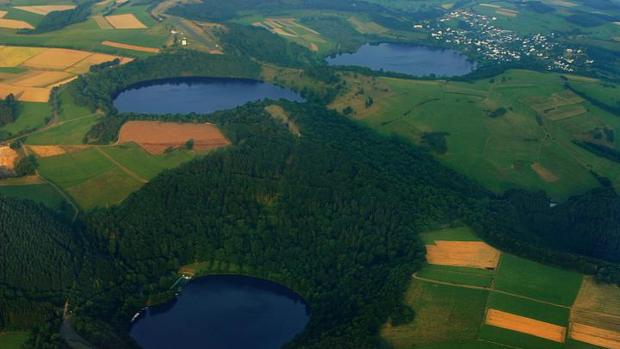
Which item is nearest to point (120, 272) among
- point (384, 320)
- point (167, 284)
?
point (167, 284)

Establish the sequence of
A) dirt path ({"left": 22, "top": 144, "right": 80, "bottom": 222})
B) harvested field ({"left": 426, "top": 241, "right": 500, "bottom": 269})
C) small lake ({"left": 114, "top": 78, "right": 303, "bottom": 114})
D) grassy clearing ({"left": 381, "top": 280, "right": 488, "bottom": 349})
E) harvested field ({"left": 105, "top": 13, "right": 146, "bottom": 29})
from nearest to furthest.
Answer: grassy clearing ({"left": 381, "top": 280, "right": 488, "bottom": 349})
harvested field ({"left": 426, "top": 241, "right": 500, "bottom": 269})
dirt path ({"left": 22, "top": 144, "right": 80, "bottom": 222})
small lake ({"left": 114, "top": 78, "right": 303, "bottom": 114})
harvested field ({"left": 105, "top": 13, "right": 146, "bottom": 29})

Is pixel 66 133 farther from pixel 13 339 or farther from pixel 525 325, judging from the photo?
pixel 525 325

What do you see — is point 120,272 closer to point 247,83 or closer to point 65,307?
point 65,307

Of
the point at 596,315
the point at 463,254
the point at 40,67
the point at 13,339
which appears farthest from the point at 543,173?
the point at 40,67

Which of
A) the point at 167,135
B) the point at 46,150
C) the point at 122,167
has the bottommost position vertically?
the point at 122,167

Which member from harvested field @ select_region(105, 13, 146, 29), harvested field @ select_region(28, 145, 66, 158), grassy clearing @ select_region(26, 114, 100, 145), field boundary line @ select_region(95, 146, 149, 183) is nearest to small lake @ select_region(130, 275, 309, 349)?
field boundary line @ select_region(95, 146, 149, 183)

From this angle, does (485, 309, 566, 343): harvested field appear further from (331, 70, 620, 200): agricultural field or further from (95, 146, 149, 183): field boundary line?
(95, 146, 149, 183): field boundary line
